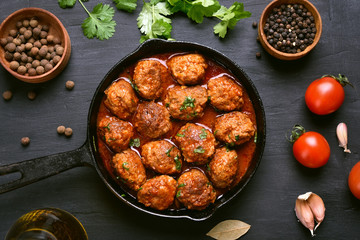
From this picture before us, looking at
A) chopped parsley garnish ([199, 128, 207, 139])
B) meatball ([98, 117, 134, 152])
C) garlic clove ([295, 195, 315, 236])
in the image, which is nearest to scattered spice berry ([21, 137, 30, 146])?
meatball ([98, 117, 134, 152])

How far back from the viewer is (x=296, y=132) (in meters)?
4.49

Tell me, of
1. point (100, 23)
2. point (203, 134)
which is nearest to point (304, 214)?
point (203, 134)

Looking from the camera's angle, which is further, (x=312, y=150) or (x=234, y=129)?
(x=312, y=150)

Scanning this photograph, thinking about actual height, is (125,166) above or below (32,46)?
below

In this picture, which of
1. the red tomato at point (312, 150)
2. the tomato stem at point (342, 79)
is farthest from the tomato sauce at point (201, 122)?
the tomato stem at point (342, 79)

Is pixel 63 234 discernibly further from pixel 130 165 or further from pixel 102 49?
pixel 102 49

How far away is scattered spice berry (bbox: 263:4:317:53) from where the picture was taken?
4375 mm

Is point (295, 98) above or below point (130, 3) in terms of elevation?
below

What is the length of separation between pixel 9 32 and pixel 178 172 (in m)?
2.44

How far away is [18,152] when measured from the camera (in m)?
4.53

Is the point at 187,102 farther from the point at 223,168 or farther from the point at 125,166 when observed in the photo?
the point at 125,166

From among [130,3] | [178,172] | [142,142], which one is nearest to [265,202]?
[178,172]

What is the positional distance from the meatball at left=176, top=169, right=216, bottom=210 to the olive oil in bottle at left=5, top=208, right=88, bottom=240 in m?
1.13

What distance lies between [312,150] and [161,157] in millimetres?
1624
